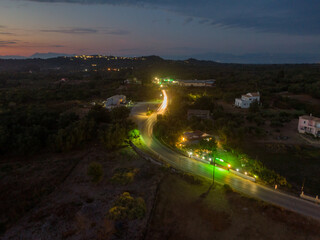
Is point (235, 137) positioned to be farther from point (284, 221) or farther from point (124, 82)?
point (124, 82)

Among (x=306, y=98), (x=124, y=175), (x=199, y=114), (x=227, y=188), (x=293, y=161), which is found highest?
(x=306, y=98)

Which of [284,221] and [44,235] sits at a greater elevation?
[284,221]

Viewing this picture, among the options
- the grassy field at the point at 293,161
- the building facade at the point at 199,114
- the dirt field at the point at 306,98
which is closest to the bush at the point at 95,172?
the grassy field at the point at 293,161

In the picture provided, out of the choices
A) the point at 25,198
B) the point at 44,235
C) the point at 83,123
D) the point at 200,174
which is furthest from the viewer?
the point at 83,123

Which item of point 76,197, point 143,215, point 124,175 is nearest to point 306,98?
point 124,175

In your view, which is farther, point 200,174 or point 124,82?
point 124,82

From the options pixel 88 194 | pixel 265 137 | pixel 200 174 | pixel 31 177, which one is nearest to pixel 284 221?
pixel 200 174

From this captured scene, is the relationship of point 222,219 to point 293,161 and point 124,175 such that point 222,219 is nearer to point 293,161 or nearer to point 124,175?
point 124,175
